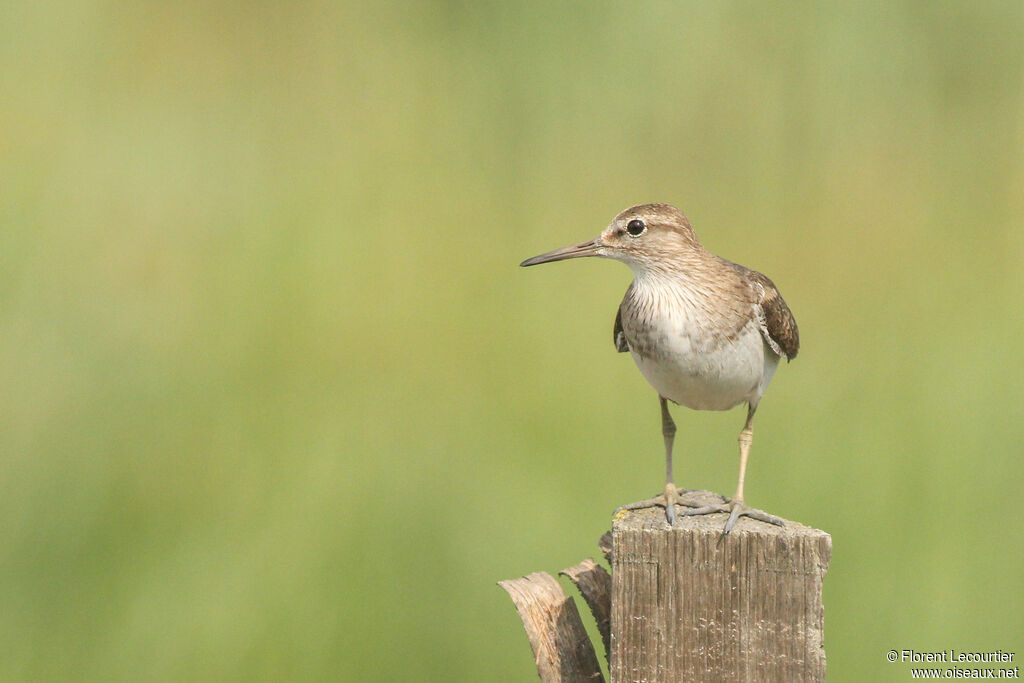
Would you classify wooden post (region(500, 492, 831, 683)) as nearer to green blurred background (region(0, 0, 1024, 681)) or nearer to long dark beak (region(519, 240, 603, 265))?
long dark beak (region(519, 240, 603, 265))

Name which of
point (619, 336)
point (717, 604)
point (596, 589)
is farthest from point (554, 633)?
point (619, 336)

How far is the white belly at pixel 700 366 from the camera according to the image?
393cm

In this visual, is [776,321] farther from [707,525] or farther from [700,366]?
[707,525]

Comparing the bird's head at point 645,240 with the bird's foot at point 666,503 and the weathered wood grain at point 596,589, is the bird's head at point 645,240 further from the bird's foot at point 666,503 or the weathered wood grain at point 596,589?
the weathered wood grain at point 596,589

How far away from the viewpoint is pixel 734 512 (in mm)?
3270

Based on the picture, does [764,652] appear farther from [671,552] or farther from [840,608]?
[840,608]

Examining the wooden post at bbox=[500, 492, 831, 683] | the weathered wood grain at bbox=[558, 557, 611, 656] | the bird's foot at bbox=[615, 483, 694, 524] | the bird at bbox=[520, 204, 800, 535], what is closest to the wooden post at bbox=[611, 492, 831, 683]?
the wooden post at bbox=[500, 492, 831, 683]

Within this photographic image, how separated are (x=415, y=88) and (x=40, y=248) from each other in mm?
2642

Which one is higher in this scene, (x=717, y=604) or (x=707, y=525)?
(x=707, y=525)

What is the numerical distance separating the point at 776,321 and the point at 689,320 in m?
0.45

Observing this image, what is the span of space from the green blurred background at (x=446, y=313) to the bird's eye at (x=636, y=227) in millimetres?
1977

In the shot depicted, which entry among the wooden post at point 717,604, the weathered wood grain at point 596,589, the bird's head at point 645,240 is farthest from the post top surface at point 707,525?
the bird's head at point 645,240

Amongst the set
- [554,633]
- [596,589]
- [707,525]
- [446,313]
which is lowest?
[554,633]

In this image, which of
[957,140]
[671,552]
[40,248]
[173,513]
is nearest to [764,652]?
[671,552]
